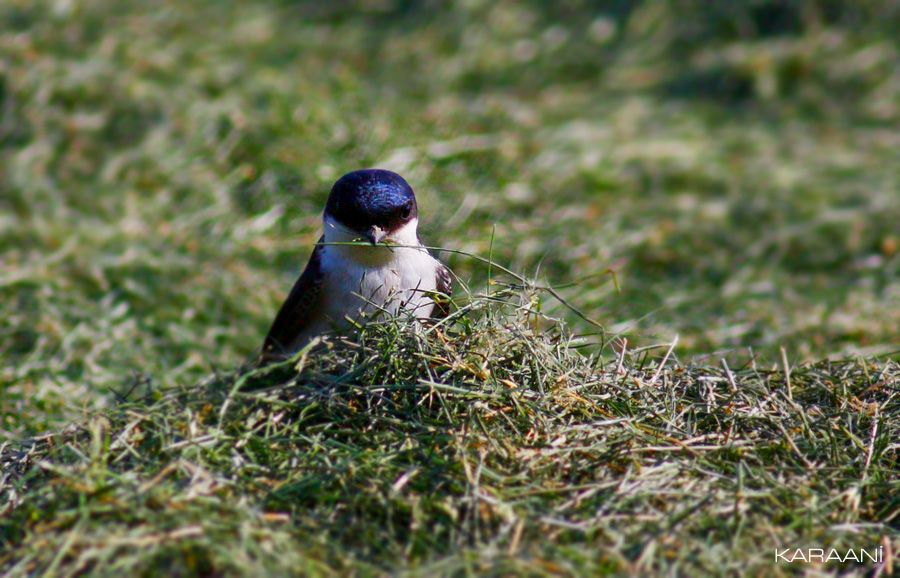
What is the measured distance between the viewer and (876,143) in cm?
909

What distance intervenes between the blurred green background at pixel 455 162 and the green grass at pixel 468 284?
0.03 metres

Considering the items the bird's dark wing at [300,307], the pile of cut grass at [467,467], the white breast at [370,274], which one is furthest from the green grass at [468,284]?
the bird's dark wing at [300,307]

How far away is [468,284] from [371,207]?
42.9 inches

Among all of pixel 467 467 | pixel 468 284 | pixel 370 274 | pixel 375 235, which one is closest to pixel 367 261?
pixel 370 274

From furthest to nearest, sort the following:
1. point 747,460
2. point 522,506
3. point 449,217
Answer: point 449,217, point 747,460, point 522,506

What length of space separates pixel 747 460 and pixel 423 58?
24.0 ft

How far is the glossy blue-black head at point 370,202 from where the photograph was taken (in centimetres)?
452

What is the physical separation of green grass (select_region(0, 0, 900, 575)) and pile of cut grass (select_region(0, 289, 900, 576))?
0.01 m

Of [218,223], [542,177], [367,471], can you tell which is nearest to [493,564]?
[367,471]

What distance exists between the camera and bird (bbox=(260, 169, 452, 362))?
4.52m

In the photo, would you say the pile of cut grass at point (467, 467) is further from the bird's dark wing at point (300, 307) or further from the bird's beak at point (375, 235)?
the bird's dark wing at point (300, 307)

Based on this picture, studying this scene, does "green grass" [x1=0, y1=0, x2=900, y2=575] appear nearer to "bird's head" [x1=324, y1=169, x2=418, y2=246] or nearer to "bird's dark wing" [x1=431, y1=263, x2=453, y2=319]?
"bird's dark wing" [x1=431, y1=263, x2=453, y2=319]

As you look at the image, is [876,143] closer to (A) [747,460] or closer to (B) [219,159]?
(B) [219,159]

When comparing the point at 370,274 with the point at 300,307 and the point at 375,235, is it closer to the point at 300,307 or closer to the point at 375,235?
the point at 375,235
